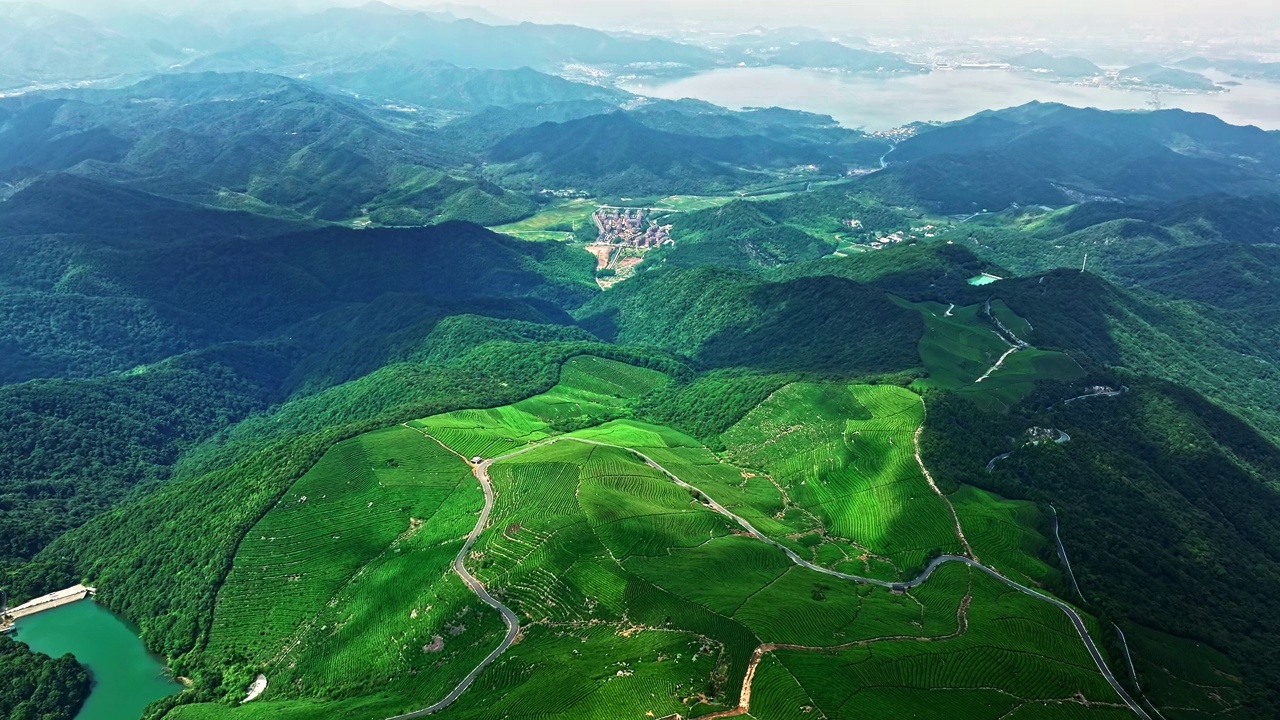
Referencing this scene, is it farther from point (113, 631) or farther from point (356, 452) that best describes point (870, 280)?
point (113, 631)

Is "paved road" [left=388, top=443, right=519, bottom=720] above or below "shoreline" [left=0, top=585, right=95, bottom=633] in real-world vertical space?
above

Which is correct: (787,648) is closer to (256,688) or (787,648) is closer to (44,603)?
(256,688)

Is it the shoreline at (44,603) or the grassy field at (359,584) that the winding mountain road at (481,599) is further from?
the shoreline at (44,603)

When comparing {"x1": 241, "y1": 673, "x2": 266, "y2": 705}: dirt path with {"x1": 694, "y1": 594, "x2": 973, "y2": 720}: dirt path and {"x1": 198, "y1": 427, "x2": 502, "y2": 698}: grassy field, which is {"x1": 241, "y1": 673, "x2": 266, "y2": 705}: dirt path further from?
{"x1": 694, "y1": 594, "x2": 973, "y2": 720}: dirt path

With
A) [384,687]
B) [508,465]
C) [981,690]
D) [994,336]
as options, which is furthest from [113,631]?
[994,336]

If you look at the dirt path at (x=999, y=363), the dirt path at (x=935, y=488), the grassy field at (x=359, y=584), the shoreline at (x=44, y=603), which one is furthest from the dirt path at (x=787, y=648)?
the shoreline at (x=44, y=603)

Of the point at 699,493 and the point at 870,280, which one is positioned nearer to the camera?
the point at 699,493

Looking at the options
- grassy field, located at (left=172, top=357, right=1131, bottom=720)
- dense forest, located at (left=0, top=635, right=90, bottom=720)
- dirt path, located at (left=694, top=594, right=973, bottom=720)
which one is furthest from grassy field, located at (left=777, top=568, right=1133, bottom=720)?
dense forest, located at (left=0, top=635, right=90, bottom=720)
